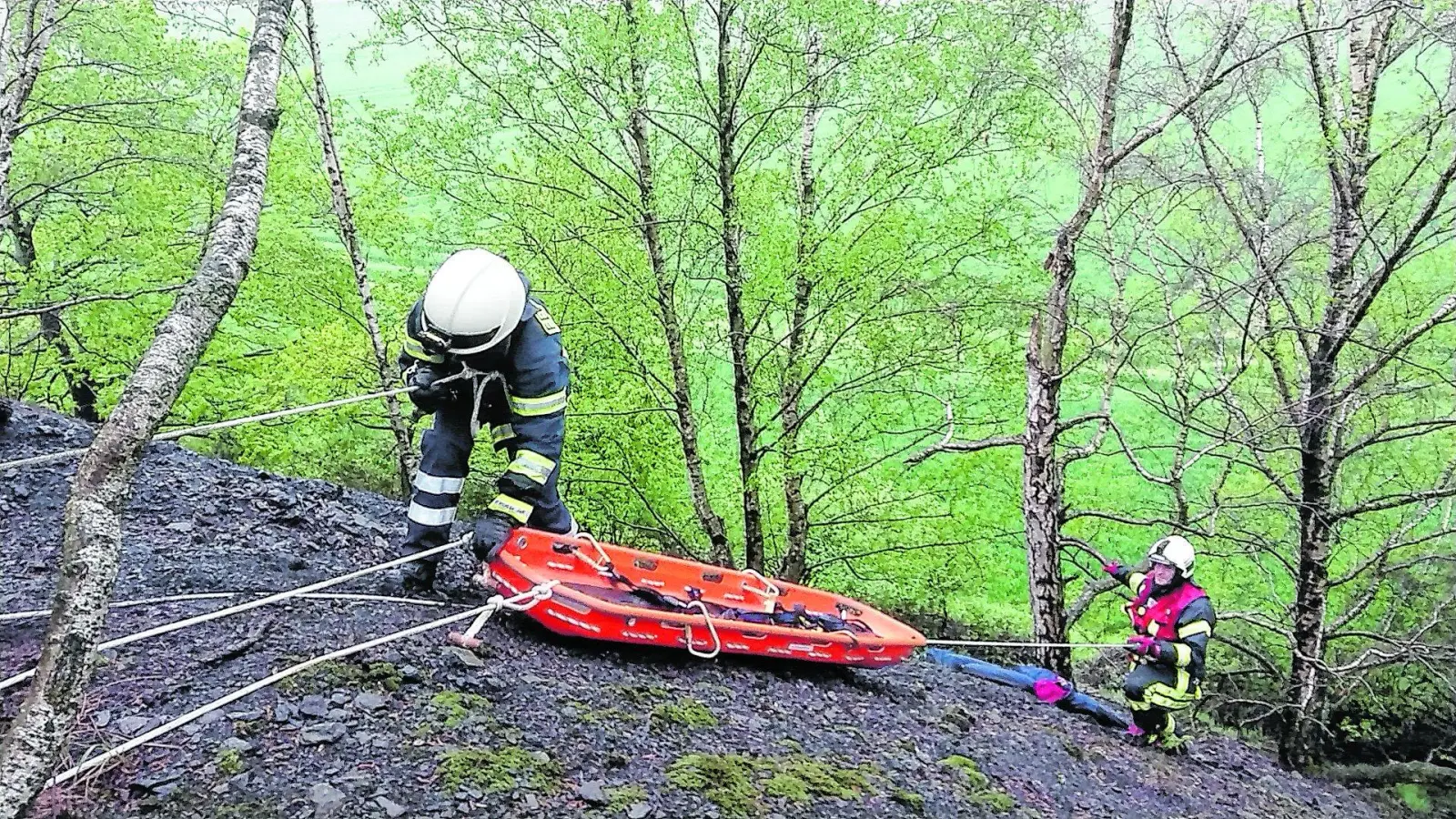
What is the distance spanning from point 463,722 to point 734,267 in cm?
611

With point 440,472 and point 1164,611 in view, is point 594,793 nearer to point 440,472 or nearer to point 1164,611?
point 440,472

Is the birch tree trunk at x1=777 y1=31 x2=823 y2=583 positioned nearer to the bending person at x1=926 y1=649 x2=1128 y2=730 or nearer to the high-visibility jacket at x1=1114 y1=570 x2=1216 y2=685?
the bending person at x1=926 y1=649 x2=1128 y2=730

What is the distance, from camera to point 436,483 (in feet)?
17.4

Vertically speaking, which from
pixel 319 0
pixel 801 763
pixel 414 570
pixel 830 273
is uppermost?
pixel 319 0

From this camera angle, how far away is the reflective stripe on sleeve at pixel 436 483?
528cm

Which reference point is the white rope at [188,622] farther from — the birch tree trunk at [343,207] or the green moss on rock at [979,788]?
the birch tree trunk at [343,207]

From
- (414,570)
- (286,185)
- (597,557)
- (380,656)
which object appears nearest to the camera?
(380,656)

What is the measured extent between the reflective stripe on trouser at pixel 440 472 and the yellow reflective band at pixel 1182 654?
17.8ft

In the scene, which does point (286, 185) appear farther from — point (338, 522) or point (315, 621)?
point (315, 621)

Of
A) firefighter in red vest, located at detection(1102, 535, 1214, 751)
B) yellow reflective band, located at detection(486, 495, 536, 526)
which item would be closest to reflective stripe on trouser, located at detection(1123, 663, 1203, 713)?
firefighter in red vest, located at detection(1102, 535, 1214, 751)

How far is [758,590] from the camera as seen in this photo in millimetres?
6504

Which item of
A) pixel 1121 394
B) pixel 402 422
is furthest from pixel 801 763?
pixel 1121 394

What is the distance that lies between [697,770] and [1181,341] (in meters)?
9.84

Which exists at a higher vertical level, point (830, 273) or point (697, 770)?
point (830, 273)
